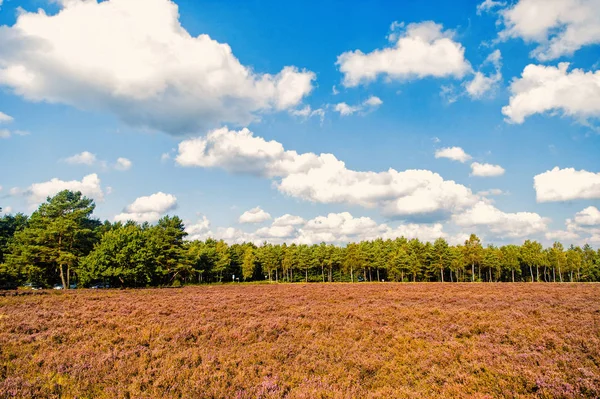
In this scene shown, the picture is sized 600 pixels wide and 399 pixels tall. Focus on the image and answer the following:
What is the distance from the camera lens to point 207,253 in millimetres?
84500

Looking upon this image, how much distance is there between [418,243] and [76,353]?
87.1 m

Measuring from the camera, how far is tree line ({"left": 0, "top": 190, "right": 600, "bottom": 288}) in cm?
4422

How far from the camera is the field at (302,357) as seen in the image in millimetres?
7859

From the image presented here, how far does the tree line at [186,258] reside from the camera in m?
44.2

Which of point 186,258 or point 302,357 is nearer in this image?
point 302,357

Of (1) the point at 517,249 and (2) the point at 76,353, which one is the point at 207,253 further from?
(1) the point at 517,249

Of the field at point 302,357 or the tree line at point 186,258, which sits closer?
the field at point 302,357

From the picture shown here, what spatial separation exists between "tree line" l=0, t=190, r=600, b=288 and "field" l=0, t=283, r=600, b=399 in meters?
30.7

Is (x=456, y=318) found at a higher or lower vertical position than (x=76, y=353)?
lower

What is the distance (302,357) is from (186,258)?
52.2m

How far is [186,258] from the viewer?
2295 inches

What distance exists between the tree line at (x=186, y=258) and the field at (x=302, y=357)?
30.7 m

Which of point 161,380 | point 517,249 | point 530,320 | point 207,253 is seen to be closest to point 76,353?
point 161,380

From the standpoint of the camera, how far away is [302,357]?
10.4 meters
